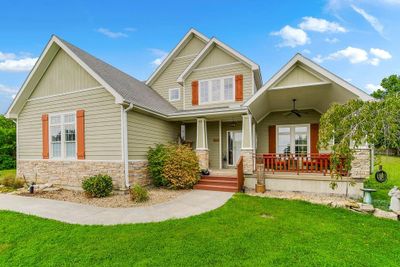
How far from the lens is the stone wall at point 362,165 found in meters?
7.56

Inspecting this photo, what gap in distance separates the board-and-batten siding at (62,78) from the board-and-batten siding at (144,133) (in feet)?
7.43

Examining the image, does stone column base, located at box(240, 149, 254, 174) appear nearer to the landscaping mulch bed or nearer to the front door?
the landscaping mulch bed

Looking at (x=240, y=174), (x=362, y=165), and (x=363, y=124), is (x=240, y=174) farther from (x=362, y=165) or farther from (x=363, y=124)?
(x=363, y=124)

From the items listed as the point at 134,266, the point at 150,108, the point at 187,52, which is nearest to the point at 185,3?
the point at 187,52

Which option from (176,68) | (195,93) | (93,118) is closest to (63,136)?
(93,118)

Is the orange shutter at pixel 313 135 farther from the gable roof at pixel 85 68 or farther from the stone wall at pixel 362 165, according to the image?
the gable roof at pixel 85 68

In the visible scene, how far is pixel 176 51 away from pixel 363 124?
11670 mm

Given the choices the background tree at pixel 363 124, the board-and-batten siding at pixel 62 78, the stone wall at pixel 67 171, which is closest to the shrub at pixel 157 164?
the stone wall at pixel 67 171

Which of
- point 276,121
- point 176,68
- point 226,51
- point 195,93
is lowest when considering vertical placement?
point 276,121

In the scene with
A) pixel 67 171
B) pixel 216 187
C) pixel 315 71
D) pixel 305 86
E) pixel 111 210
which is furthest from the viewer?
pixel 67 171

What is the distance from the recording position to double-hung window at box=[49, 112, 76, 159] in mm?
9484

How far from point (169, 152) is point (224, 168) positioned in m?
4.17

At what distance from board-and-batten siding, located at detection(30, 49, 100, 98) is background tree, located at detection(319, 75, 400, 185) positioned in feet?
28.5

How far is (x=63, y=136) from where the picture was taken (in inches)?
380
